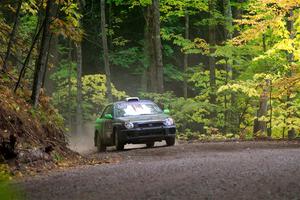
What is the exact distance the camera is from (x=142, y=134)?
1736cm

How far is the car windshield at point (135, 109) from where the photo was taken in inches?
727

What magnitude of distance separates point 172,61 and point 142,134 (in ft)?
83.8

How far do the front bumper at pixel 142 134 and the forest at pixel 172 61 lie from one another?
2228 millimetres

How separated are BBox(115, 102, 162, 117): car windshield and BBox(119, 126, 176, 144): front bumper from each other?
1.09m

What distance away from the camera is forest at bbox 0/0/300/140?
16.3 meters

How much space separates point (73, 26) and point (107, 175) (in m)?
6.51

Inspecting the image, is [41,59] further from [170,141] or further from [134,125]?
[170,141]

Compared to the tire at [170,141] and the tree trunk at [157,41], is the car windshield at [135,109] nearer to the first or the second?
the tire at [170,141]

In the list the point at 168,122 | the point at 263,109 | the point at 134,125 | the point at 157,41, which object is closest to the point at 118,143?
the point at 134,125

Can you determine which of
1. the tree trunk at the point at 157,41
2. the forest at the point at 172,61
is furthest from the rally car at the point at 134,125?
the tree trunk at the point at 157,41

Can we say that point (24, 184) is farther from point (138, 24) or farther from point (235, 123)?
point (138, 24)

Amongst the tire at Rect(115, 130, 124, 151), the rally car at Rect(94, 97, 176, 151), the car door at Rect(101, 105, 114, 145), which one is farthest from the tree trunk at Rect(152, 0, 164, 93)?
the tire at Rect(115, 130, 124, 151)

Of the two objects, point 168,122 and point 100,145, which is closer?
point 168,122

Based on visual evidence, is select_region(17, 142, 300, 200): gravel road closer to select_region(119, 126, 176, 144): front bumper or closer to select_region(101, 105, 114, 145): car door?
select_region(119, 126, 176, 144): front bumper
